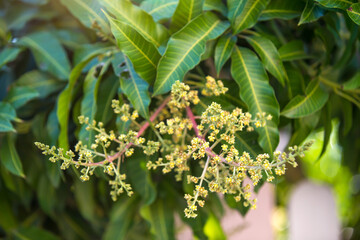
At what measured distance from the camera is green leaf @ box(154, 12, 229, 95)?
0.68 m

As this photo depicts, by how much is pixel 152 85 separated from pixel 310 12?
35cm

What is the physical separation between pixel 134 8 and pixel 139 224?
2.82ft

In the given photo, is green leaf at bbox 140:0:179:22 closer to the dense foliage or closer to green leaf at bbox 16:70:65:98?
the dense foliage

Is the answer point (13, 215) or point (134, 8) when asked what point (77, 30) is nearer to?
point (134, 8)

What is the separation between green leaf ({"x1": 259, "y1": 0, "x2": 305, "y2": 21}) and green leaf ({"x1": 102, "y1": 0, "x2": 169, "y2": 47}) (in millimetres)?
240

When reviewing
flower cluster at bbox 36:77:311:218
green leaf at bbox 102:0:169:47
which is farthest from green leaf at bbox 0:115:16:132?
green leaf at bbox 102:0:169:47

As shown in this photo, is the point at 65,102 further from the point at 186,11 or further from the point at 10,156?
the point at 186,11

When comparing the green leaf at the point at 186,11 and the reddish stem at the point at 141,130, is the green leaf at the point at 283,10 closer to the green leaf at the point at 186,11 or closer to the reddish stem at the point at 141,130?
the green leaf at the point at 186,11

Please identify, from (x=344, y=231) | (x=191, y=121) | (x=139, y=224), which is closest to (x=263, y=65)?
(x=191, y=121)

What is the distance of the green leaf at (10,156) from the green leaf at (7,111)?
9cm

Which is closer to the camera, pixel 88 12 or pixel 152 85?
pixel 152 85

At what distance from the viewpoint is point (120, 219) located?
113 centimetres

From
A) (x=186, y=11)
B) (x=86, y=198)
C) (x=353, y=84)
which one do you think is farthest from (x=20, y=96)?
(x=353, y=84)

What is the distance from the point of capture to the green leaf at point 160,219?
3.34 feet
